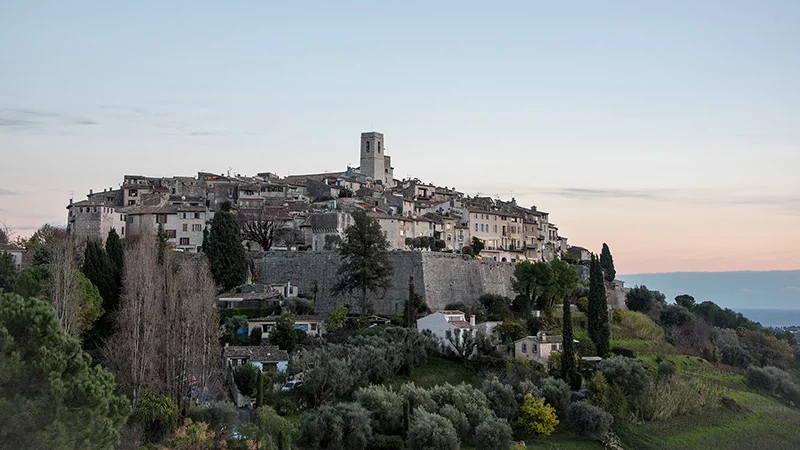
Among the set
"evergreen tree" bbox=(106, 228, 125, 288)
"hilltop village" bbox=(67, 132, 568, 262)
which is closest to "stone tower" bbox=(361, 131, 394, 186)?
"hilltop village" bbox=(67, 132, 568, 262)

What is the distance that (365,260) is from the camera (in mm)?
47625

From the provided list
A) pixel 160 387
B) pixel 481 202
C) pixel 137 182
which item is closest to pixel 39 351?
pixel 160 387

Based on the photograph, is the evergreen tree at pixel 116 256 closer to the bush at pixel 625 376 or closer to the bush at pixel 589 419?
the bush at pixel 589 419

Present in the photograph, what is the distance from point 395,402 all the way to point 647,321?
31141 mm

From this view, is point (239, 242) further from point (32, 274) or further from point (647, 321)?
point (647, 321)

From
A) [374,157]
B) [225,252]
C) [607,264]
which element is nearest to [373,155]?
[374,157]

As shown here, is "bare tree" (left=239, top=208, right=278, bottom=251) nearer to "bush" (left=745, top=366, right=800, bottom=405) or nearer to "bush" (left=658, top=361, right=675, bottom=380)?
"bush" (left=658, top=361, right=675, bottom=380)

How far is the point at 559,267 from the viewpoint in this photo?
5297 centimetres

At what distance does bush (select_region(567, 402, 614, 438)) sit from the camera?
3681cm

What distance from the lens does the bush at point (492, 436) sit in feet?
108

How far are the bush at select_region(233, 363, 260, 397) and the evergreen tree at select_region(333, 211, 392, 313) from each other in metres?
13.2

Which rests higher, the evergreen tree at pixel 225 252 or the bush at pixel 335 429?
the evergreen tree at pixel 225 252

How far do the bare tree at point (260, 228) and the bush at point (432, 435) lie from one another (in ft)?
92.8

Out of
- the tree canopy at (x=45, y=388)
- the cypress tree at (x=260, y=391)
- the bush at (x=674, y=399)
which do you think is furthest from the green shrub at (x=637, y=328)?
the tree canopy at (x=45, y=388)
